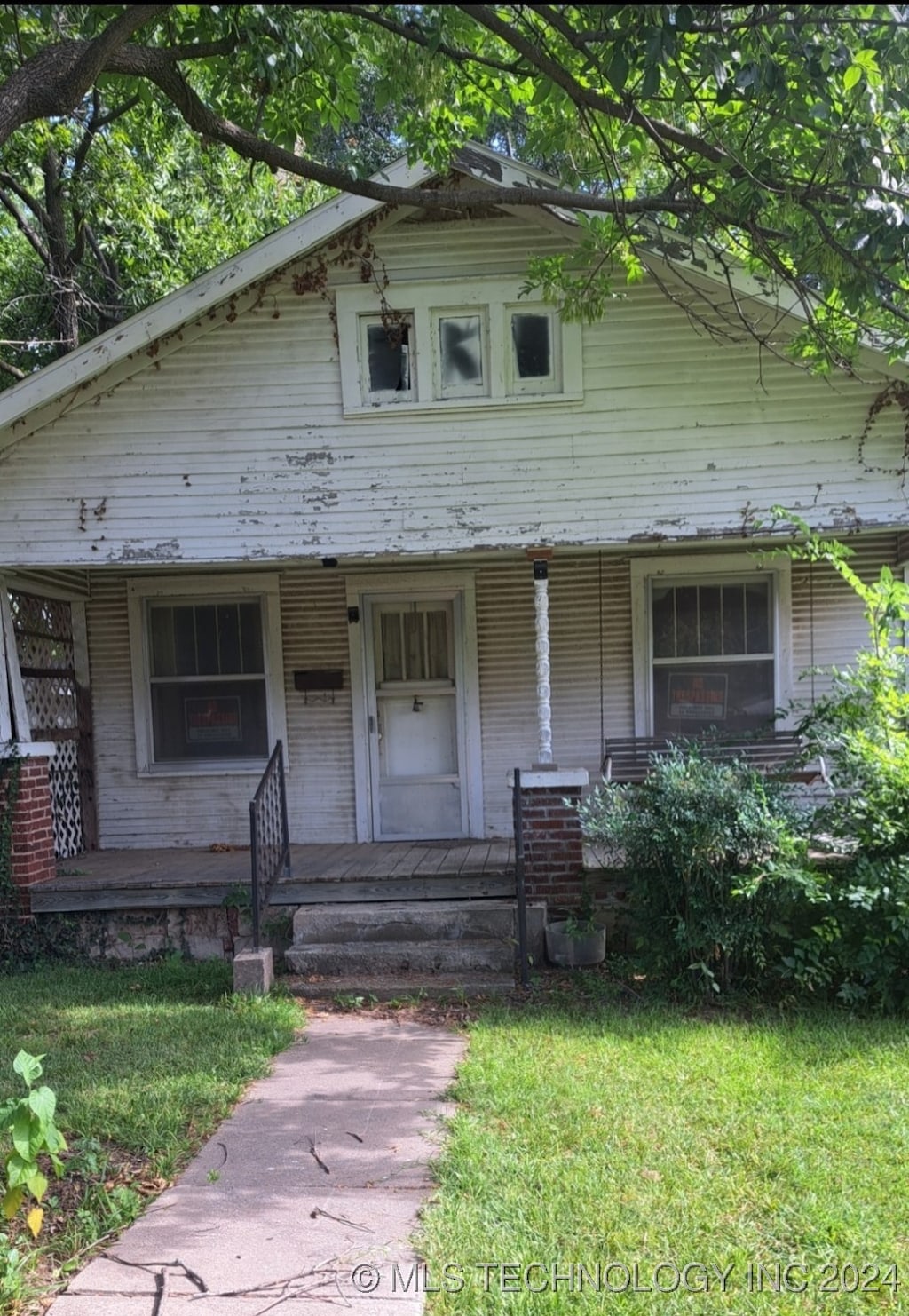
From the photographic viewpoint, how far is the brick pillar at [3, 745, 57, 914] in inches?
269

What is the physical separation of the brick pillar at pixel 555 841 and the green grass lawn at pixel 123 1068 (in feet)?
5.97

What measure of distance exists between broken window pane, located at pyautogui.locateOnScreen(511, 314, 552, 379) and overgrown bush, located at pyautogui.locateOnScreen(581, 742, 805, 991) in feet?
10.1

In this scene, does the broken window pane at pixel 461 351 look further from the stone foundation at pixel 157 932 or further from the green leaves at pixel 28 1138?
the green leaves at pixel 28 1138

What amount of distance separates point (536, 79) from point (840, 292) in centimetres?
216

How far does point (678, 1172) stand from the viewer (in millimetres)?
3400

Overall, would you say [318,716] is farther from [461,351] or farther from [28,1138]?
[28,1138]

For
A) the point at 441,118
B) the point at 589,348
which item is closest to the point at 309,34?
the point at 441,118

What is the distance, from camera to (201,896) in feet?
21.9

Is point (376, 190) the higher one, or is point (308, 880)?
point (376, 190)

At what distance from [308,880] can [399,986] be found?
1159 millimetres

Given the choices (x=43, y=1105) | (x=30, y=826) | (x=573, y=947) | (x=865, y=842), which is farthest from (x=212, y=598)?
(x=43, y=1105)

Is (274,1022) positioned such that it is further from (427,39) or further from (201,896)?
(427,39)

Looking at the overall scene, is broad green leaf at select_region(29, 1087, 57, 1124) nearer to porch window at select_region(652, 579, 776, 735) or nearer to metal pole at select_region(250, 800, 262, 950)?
metal pole at select_region(250, 800, 262, 950)

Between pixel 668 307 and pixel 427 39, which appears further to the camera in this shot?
pixel 668 307
